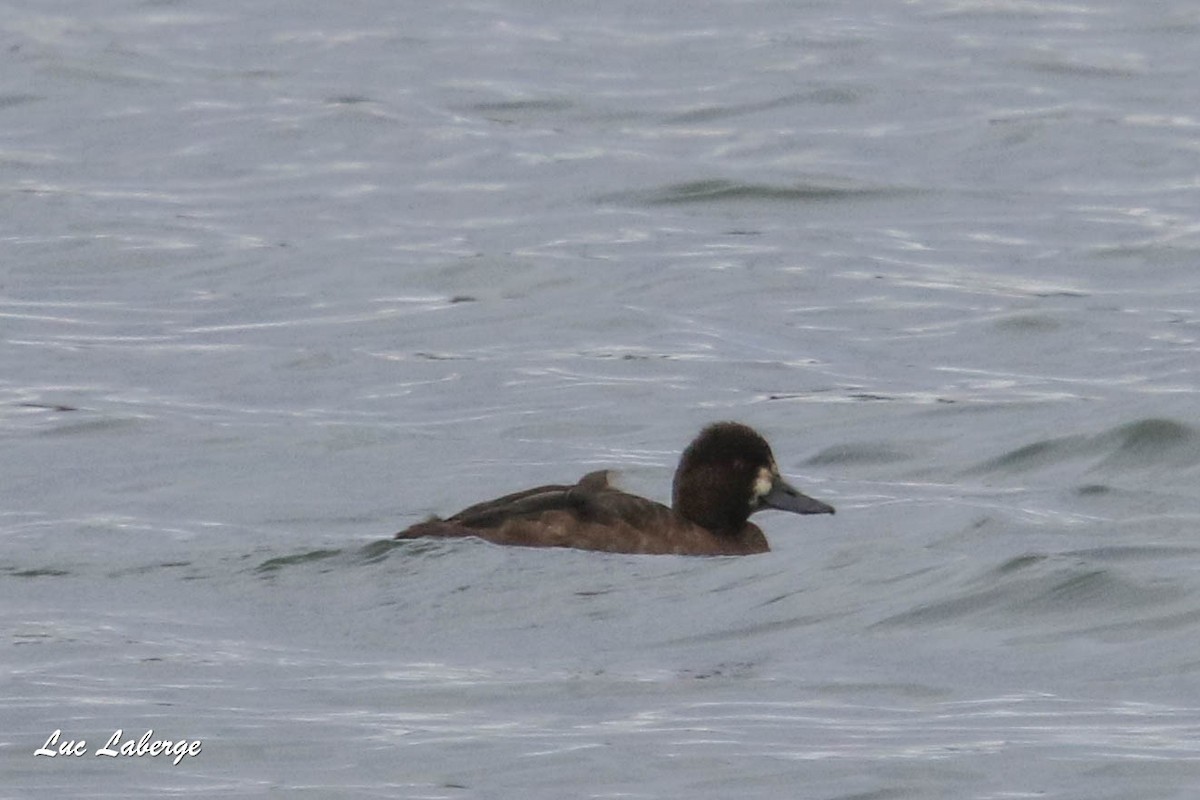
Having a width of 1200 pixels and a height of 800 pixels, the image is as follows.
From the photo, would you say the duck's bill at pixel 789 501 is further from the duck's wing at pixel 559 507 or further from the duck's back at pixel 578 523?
the duck's wing at pixel 559 507

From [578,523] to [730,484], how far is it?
2.48 feet

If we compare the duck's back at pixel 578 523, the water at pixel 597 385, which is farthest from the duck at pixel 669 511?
the water at pixel 597 385

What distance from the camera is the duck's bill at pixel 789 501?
1114 centimetres

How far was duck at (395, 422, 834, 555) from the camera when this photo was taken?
10.6m

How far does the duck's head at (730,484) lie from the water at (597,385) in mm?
209

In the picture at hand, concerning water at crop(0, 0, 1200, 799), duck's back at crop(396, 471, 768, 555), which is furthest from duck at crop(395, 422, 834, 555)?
water at crop(0, 0, 1200, 799)

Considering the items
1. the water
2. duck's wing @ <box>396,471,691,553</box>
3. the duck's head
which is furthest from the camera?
the duck's head

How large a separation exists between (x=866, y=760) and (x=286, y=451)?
531cm

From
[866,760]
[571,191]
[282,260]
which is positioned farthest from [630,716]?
[571,191]

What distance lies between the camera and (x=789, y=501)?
11.2m

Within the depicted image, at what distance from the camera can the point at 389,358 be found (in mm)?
14844

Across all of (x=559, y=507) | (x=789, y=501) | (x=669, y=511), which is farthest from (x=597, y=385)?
(x=559, y=507)

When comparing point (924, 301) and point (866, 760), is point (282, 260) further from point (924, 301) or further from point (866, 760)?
point (866, 760)

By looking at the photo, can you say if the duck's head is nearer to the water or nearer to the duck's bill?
the duck's bill
